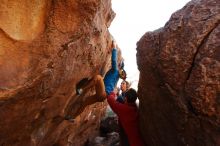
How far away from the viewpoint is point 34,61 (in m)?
7.88

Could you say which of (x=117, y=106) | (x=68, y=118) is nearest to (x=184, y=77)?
(x=117, y=106)

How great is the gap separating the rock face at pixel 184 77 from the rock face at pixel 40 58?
1.81 metres

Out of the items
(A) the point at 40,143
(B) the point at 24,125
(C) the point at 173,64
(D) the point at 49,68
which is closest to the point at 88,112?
(A) the point at 40,143

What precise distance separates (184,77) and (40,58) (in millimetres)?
3351

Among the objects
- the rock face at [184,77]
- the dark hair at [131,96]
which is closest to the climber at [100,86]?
the dark hair at [131,96]

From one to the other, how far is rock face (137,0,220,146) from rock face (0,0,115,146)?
5.93 ft

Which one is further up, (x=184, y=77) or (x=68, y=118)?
(x=184, y=77)

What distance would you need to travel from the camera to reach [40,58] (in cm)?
797

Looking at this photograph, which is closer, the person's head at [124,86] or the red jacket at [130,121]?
the red jacket at [130,121]

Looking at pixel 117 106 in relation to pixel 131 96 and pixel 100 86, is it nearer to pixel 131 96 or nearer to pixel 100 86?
pixel 131 96

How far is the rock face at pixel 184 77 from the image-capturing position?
22.2 ft

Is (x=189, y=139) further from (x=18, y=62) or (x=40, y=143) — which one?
(x=40, y=143)

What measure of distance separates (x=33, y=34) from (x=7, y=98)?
5.14ft

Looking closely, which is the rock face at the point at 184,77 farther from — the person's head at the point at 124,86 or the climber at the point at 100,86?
the person's head at the point at 124,86
